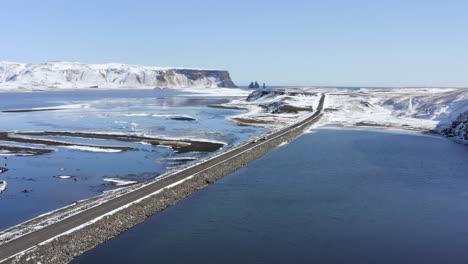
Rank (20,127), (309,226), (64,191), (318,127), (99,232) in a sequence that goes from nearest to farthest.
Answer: (99,232) < (309,226) < (64,191) < (20,127) < (318,127)

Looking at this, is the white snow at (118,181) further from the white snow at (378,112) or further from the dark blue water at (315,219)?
the white snow at (378,112)

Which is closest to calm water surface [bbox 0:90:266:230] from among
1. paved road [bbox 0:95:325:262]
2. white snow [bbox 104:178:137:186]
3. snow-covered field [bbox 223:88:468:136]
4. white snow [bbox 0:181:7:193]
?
white snow [bbox 0:181:7:193]

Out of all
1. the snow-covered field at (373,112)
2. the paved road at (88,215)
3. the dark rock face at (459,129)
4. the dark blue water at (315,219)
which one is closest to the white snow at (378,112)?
the snow-covered field at (373,112)

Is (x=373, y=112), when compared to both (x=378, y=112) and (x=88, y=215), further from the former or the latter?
(x=88, y=215)

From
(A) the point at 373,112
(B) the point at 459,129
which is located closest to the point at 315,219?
(B) the point at 459,129

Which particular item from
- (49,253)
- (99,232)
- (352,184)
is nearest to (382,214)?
(352,184)

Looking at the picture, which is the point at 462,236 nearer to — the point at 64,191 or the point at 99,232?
the point at 99,232
